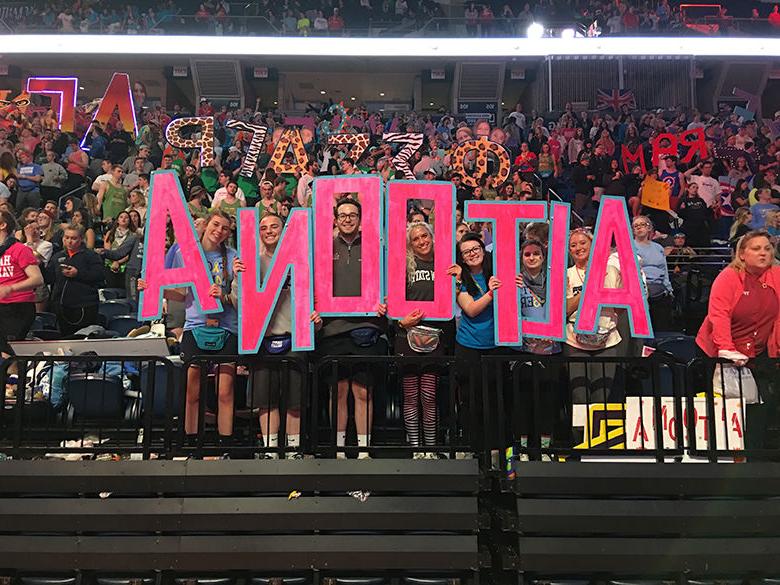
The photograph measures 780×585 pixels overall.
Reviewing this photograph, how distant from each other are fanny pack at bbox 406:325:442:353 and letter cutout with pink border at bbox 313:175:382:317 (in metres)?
0.35

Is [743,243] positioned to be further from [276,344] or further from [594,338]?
[276,344]

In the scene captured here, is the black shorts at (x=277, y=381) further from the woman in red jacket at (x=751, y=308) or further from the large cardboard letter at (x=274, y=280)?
the woman in red jacket at (x=751, y=308)

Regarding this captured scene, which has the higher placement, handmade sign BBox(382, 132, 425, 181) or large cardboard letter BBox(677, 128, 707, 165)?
large cardboard letter BBox(677, 128, 707, 165)

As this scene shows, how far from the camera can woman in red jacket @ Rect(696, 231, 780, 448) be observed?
4.97 metres

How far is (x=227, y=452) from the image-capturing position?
15.5ft

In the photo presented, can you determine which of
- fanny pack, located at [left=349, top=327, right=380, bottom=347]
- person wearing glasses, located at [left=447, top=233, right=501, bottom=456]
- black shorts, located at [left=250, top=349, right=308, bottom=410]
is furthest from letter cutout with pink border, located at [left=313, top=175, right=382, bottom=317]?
person wearing glasses, located at [left=447, top=233, right=501, bottom=456]

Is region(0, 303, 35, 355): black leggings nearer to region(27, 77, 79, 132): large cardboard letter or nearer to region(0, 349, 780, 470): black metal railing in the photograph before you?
region(0, 349, 780, 470): black metal railing

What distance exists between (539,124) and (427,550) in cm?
1440

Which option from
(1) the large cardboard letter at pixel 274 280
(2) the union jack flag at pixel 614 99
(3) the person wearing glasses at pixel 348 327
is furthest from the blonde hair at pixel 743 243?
(2) the union jack flag at pixel 614 99

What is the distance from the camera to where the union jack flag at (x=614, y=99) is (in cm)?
2373

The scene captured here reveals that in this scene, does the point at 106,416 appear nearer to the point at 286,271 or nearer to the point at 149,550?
the point at 149,550

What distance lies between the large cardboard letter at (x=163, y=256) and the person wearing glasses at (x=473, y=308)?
190 cm

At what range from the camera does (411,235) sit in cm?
532

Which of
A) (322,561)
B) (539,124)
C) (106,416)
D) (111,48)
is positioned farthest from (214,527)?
(539,124)
